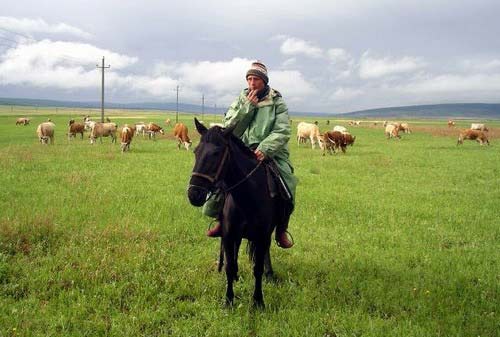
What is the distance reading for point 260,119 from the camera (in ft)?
20.8

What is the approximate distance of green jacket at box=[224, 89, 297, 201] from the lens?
20.4 feet

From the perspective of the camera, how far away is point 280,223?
21.6 ft

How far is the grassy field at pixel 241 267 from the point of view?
5.45m

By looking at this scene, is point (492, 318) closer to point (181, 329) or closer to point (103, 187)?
point (181, 329)

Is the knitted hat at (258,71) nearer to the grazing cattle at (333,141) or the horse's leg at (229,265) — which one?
the horse's leg at (229,265)

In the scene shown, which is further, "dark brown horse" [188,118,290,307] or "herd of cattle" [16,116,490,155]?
"herd of cattle" [16,116,490,155]

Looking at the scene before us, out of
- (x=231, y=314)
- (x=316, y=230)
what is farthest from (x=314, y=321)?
(x=316, y=230)

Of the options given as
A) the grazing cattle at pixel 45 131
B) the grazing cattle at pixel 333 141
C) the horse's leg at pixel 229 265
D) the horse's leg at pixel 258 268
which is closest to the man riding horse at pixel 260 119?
the horse's leg at pixel 229 265

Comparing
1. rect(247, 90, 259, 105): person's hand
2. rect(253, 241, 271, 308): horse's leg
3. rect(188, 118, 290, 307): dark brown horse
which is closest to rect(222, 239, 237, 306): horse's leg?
rect(188, 118, 290, 307): dark brown horse

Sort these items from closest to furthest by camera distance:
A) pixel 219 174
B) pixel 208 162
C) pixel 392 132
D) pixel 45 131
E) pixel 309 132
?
pixel 208 162, pixel 219 174, pixel 45 131, pixel 309 132, pixel 392 132

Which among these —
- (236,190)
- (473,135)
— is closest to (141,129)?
(473,135)

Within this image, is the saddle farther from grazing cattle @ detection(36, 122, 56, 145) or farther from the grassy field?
grazing cattle @ detection(36, 122, 56, 145)

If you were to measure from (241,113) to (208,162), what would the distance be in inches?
63.6

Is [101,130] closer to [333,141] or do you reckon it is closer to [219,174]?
[333,141]
